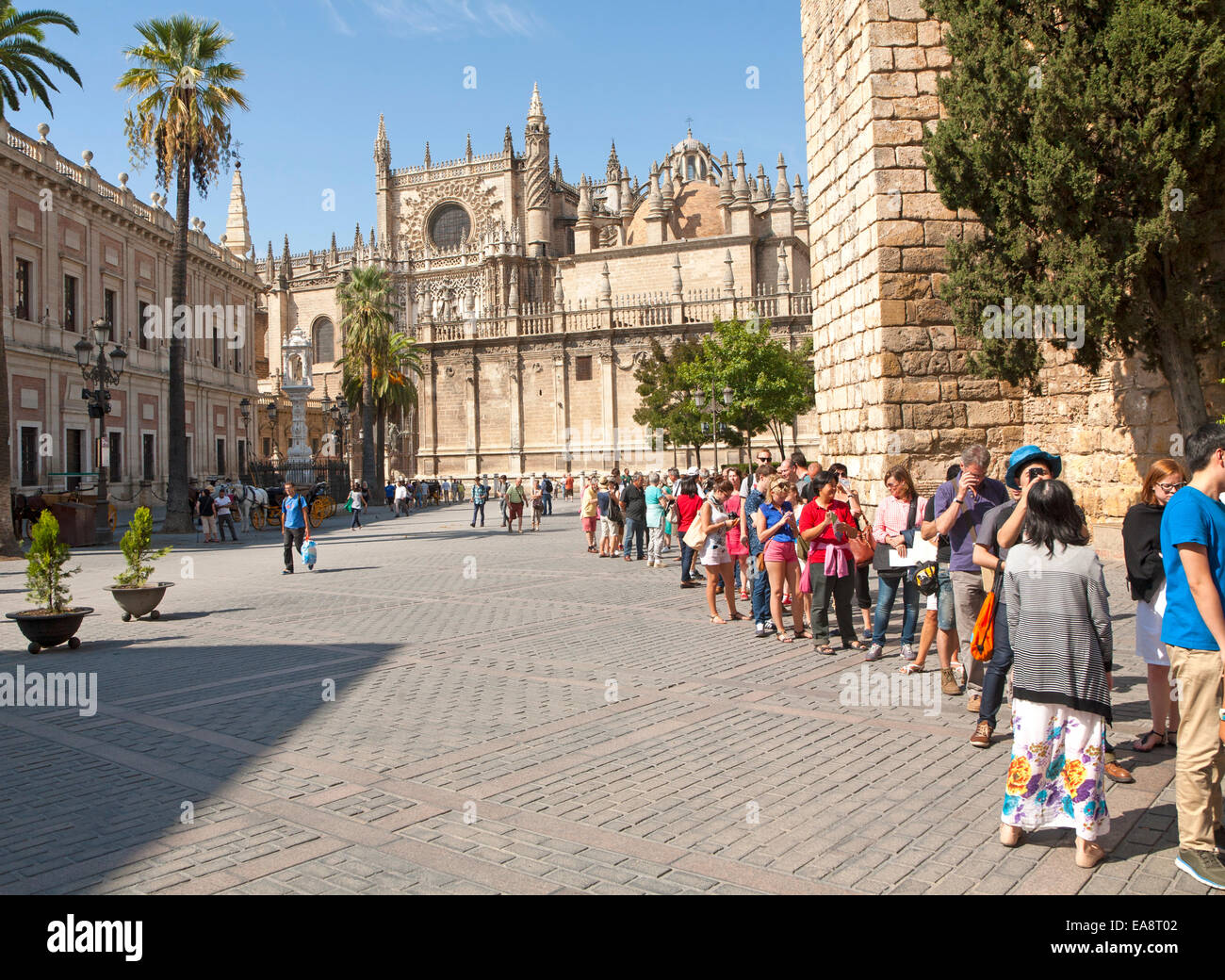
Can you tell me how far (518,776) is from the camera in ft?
16.8

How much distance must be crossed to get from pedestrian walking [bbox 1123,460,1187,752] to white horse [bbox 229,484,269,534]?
27.2m

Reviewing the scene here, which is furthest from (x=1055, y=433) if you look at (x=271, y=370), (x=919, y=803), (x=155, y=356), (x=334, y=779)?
(x=271, y=370)

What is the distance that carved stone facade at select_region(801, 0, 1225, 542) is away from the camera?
10.8 m

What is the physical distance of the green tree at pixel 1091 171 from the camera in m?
9.39

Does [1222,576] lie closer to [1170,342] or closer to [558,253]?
[1170,342]

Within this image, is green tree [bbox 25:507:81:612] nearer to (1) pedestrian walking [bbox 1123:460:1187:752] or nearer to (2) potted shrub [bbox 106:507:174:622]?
(2) potted shrub [bbox 106:507:174:622]

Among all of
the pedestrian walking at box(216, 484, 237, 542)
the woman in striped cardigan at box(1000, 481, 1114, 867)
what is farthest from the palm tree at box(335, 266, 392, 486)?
the woman in striped cardigan at box(1000, 481, 1114, 867)

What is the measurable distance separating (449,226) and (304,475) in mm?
44748

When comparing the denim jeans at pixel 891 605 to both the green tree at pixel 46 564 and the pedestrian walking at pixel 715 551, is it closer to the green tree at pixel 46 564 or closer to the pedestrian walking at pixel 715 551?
the pedestrian walking at pixel 715 551

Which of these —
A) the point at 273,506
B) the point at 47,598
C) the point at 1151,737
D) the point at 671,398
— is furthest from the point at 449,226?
the point at 1151,737

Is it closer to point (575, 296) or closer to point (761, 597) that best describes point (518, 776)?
point (761, 597)

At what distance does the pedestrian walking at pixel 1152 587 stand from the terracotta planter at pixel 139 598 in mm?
9894

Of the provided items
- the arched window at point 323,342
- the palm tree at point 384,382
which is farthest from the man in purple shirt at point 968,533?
the arched window at point 323,342
